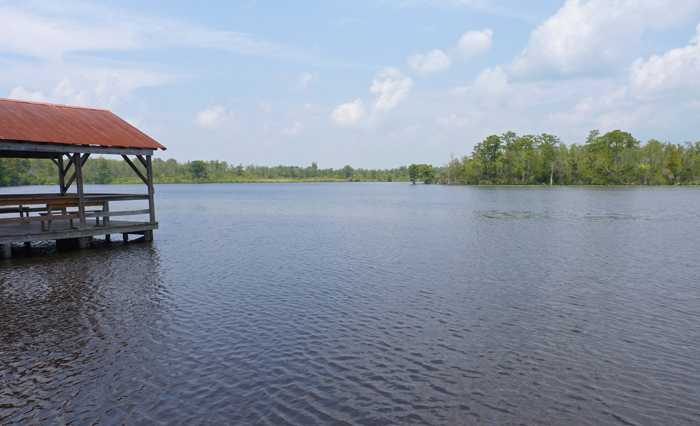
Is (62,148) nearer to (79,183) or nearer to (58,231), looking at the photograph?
(79,183)

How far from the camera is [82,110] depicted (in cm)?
2528

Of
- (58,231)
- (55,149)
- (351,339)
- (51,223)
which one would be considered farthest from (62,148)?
(351,339)

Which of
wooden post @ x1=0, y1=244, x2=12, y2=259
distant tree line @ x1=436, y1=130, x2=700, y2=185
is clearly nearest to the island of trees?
distant tree line @ x1=436, y1=130, x2=700, y2=185

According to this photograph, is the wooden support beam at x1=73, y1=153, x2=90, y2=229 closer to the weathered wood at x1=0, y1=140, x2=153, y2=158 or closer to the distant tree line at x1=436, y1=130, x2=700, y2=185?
the weathered wood at x1=0, y1=140, x2=153, y2=158

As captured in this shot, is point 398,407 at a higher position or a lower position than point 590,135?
lower

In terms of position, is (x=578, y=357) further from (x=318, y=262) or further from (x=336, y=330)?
(x=318, y=262)

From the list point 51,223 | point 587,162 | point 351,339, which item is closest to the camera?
point 351,339

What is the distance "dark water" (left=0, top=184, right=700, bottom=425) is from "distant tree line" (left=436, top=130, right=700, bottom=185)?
5305 inches

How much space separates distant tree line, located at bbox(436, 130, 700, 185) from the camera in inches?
5295

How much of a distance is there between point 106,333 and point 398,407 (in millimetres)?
7966

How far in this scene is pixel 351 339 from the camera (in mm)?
10531

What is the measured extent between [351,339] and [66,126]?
2039cm

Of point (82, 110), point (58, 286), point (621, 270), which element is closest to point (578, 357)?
point (621, 270)

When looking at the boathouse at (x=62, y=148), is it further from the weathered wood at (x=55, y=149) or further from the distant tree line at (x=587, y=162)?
the distant tree line at (x=587, y=162)
